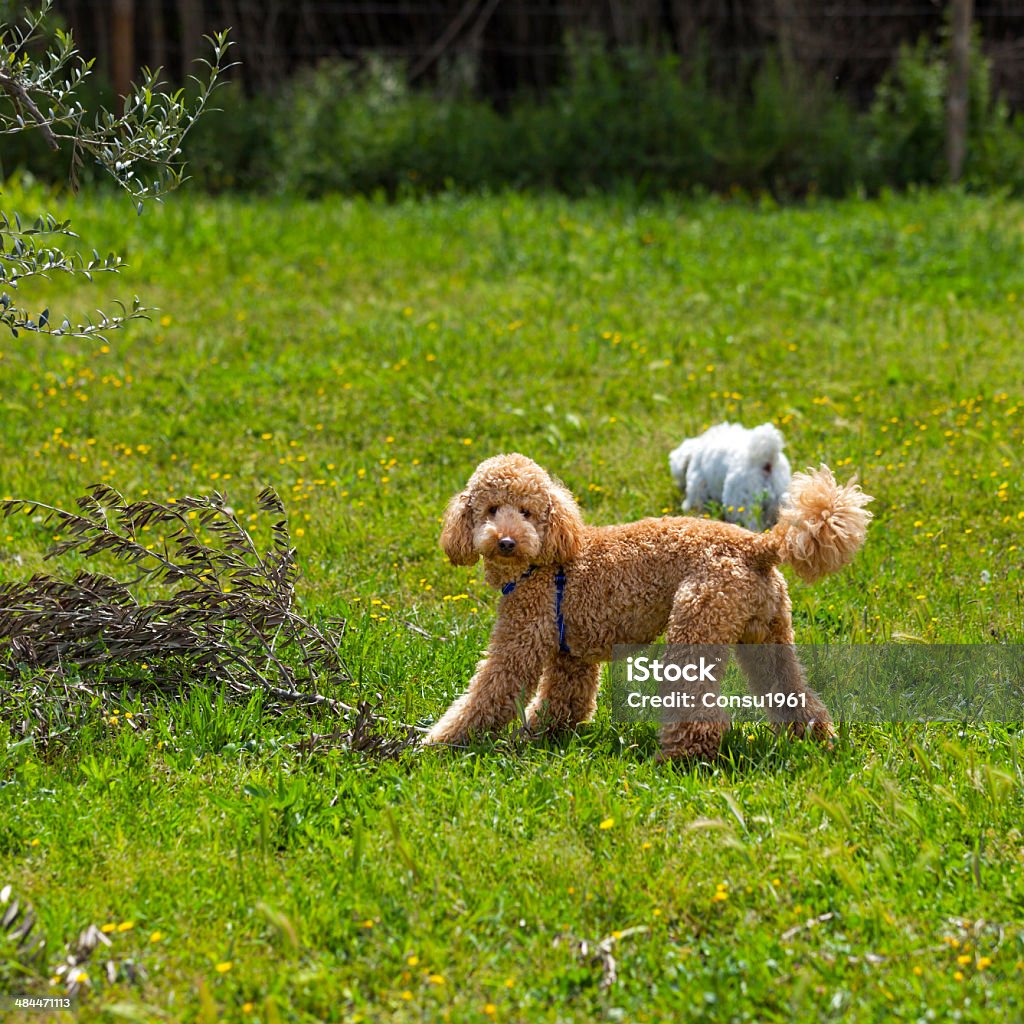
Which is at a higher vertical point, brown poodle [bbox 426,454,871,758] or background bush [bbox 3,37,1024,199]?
background bush [bbox 3,37,1024,199]

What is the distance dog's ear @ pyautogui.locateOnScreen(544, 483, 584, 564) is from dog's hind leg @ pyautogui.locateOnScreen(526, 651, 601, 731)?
0.39 meters

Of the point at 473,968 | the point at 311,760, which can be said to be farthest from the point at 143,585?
the point at 473,968

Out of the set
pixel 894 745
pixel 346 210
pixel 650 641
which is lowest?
pixel 894 745

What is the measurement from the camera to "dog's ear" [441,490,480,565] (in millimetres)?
4352

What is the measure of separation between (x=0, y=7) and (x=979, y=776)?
30.4 ft

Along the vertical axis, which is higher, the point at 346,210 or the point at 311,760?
the point at 346,210

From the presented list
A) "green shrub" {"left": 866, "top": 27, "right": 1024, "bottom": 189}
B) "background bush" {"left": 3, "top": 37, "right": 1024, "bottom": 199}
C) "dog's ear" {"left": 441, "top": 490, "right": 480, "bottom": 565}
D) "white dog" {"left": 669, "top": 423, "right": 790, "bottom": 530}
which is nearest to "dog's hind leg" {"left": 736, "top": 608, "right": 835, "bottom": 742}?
"dog's ear" {"left": 441, "top": 490, "right": 480, "bottom": 565}

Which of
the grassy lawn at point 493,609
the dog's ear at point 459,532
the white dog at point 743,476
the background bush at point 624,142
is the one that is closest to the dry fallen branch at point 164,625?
the grassy lawn at point 493,609

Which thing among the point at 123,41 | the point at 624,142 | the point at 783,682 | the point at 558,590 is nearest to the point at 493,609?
the point at 558,590

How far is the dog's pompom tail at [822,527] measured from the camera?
397cm

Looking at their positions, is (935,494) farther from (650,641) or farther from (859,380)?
(650,641)

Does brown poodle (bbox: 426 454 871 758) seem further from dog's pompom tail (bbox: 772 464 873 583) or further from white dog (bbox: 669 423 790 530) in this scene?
white dog (bbox: 669 423 790 530)

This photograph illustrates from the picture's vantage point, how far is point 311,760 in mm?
4172

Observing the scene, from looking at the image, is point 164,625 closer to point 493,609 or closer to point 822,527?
point 493,609
